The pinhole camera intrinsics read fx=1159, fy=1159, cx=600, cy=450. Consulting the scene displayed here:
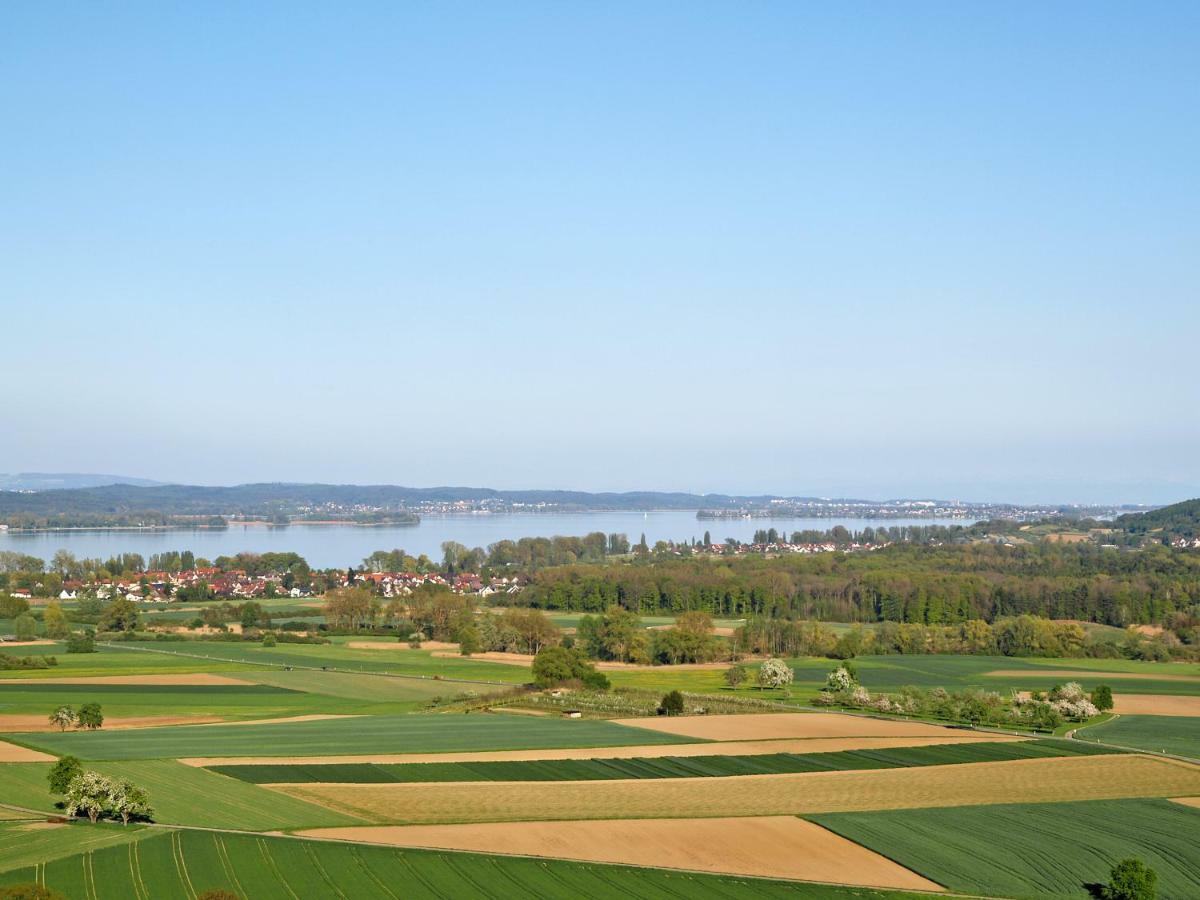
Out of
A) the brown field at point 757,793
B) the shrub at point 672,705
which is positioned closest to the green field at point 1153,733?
the brown field at point 757,793

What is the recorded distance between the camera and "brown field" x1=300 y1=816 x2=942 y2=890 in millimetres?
22484

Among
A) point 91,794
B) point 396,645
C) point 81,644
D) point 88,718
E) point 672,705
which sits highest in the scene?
point 91,794

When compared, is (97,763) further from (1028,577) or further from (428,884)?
(1028,577)

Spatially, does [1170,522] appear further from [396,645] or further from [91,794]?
[91,794]

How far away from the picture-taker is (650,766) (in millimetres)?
32281

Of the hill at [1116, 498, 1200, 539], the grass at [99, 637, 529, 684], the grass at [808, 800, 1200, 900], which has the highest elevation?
the hill at [1116, 498, 1200, 539]

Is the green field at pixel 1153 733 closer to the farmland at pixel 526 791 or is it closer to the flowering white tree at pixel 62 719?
the farmland at pixel 526 791

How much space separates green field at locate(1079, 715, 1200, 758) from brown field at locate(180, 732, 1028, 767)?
3.39m

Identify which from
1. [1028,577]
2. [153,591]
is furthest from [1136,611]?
[153,591]

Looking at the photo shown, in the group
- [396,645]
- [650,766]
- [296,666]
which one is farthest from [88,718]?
[396,645]

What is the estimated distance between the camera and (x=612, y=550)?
14912cm

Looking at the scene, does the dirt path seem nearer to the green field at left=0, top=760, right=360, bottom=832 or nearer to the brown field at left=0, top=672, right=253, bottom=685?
the brown field at left=0, top=672, right=253, bottom=685

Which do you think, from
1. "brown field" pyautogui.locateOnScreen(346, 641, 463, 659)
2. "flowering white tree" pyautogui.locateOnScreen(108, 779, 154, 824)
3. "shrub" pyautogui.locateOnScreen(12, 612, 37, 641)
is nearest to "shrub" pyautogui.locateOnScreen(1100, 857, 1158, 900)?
"flowering white tree" pyautogui.locateOnScreen(108, 779, 154, 824)

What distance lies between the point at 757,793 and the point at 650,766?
402 centimetres
